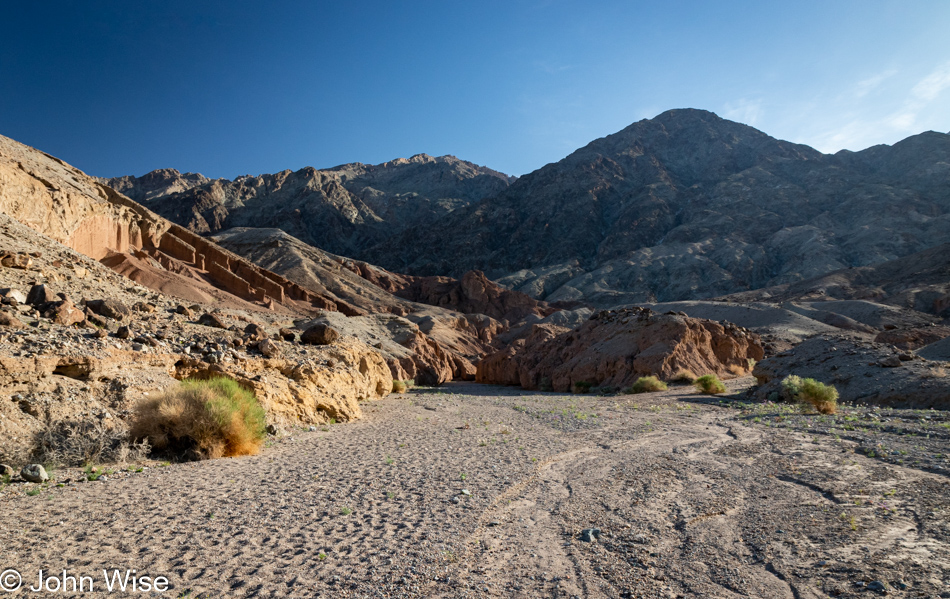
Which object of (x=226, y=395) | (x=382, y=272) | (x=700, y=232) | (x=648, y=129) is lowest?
(x=226, y=395)

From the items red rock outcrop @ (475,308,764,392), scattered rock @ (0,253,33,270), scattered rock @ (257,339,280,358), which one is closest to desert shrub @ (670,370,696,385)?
red rock outcrop @ (475,308,764,392)

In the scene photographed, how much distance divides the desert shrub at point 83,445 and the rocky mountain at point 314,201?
113731mm

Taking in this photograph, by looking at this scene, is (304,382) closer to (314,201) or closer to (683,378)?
(683,378)

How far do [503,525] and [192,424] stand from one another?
5534 mm

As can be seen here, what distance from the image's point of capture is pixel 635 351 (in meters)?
25.7

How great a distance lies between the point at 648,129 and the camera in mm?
167750

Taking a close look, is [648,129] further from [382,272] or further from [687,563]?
[687,563]

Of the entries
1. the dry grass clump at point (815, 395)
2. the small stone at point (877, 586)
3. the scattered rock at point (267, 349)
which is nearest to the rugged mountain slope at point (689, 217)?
the dry grass clump at point (815, 395)

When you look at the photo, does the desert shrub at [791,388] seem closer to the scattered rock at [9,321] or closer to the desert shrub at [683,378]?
the desert shrub at [683,378]

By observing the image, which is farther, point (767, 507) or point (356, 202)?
point (356, 202)

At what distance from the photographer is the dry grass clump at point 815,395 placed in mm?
14445

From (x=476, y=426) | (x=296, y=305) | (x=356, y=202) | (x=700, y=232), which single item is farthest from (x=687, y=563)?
(x=356, y=202)

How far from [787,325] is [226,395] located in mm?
48568

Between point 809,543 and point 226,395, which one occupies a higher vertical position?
point 226,395
